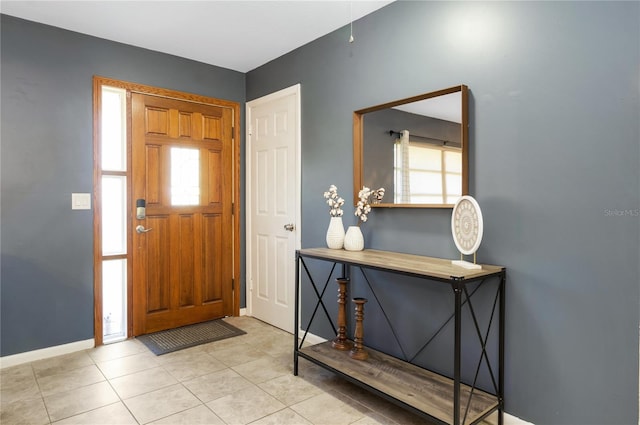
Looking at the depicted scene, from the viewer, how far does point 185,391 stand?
7.84ft

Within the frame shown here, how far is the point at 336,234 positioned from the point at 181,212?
162 cm

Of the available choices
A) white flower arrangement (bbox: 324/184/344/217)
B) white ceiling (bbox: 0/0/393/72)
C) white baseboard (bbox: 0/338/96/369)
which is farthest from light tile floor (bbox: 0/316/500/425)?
white ceiling (bbox: 0/0/393/72)

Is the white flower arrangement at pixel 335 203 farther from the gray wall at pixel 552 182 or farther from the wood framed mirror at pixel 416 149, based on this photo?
the gray wall at pixel 552 182

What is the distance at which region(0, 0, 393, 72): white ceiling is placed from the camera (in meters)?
2.61

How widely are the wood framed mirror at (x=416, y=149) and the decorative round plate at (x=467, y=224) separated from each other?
0.17 metres

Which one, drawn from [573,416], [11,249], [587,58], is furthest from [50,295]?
[587,58]

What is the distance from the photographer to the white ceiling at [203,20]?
2.61 metres

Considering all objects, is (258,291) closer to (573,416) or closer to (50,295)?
(50,295)

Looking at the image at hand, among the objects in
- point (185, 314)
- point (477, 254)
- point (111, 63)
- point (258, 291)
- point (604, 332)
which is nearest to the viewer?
point (604, 332)

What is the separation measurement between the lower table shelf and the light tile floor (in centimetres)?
18

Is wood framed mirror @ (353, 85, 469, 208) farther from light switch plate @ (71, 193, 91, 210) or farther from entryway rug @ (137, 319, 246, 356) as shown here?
light switch plate @ (71, 193, 91, 210)

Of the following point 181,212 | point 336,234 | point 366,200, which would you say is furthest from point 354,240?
point 181,212

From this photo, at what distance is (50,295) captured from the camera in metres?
2.94

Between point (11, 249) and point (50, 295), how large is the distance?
0.43m
